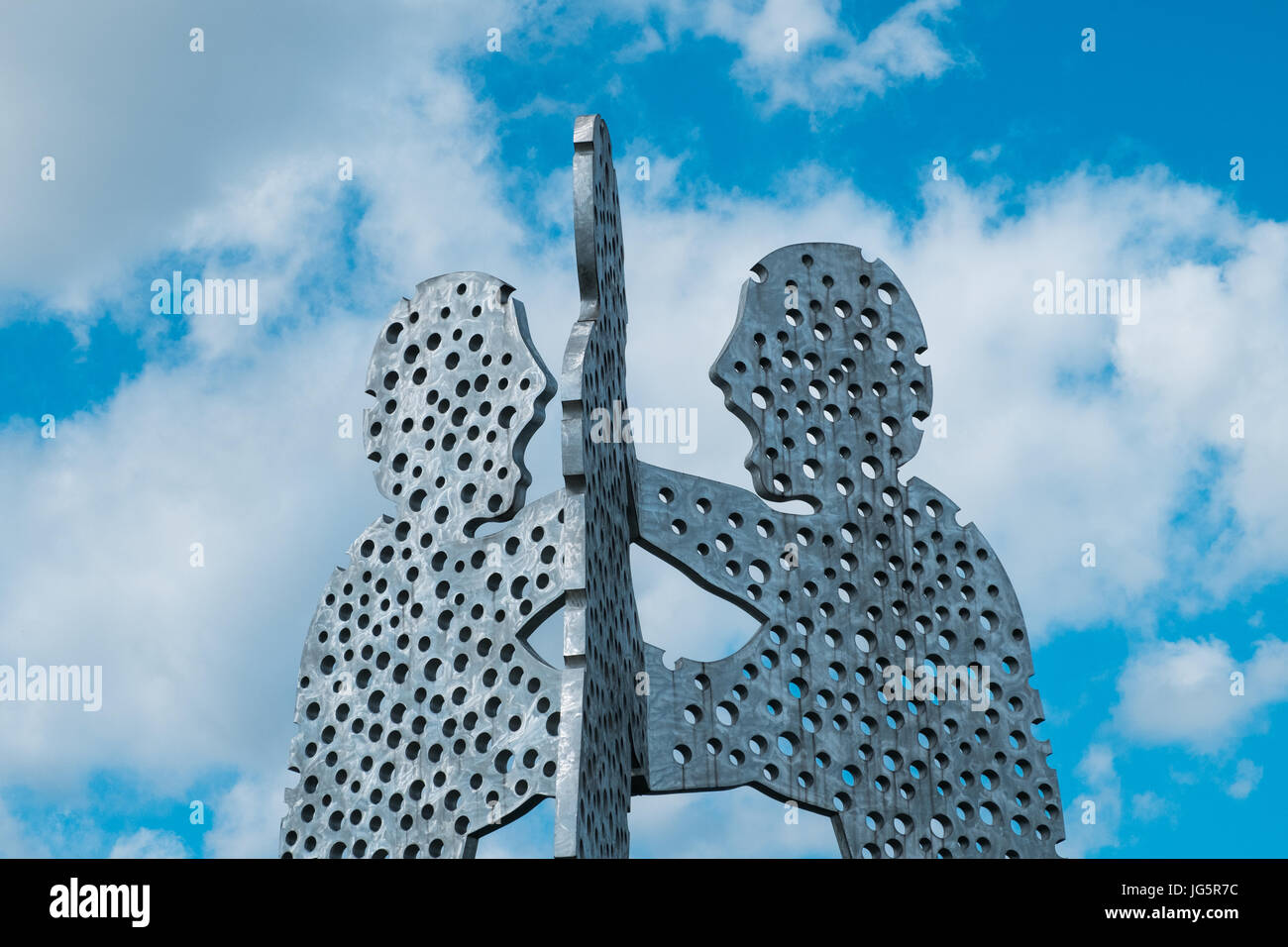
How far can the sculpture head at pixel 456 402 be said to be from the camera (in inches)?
393

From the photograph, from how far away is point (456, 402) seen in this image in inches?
407

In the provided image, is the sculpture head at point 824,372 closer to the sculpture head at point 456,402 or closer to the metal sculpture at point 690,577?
the metal sculpture at point 690,577

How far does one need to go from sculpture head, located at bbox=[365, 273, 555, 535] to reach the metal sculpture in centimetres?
2

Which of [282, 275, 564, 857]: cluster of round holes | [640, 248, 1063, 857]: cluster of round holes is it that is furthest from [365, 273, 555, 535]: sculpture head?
[640, 248, 1063, 857]: cluster of round holes

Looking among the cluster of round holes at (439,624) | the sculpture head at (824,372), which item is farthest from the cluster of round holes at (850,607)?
the cluster of round holes at (439,624)

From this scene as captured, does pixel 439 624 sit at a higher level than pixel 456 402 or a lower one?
lower

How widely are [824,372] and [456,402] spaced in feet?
7.77

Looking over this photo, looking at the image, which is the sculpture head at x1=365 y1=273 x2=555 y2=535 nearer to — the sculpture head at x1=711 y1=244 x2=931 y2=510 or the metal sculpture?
the metal sculpture

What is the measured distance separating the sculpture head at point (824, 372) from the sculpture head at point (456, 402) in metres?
1.30

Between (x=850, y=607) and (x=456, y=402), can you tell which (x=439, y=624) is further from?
(x=850, y=607)

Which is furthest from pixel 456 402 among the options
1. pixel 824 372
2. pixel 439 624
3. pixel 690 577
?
pixel 824 372

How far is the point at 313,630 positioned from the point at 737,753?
276cm

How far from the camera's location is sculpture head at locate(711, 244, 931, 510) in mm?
10430
